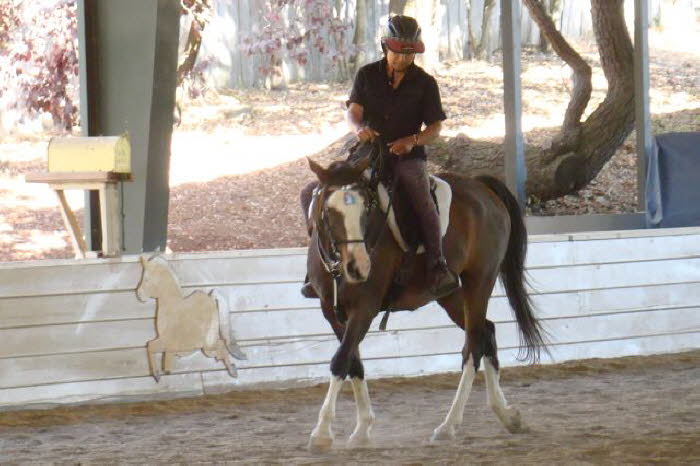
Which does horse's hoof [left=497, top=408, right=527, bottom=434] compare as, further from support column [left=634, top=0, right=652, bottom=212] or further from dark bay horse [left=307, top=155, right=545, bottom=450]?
support column [left=634, top=0, right=652, bottom=212]

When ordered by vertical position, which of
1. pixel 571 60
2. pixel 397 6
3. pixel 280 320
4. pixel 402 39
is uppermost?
pixel 397 6

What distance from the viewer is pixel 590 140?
12.9 meters

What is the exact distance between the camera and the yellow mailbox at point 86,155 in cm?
688

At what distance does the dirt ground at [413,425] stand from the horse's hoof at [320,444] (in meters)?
0.04

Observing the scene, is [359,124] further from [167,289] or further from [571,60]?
[571,60]

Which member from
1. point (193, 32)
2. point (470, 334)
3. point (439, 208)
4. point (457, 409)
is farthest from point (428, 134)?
point (193, 32)

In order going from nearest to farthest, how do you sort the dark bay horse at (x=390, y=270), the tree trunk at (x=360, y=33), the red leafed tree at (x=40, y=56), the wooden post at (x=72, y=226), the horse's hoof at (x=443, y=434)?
the dark bay horse at (x=390, y=270), the horse's hoof at (x=443, y=434), the wooden post at (x=72, y=226), the red leafed tree at (x=40, y=56), the tree trunk at (x=360, y=33)

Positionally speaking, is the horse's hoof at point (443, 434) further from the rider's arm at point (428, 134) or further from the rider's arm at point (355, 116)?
the rider's arm at point (355, 116)

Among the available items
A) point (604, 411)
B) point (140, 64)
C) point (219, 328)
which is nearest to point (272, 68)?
point (140, 64)

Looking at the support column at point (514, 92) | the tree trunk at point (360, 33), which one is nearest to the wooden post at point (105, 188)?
the support column at point (514, 92)

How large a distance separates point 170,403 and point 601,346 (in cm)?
347

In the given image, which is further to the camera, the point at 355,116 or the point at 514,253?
the point at 514,253

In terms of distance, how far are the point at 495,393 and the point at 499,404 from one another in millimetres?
82

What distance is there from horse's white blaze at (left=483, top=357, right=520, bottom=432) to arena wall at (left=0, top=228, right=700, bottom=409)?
144 cm
